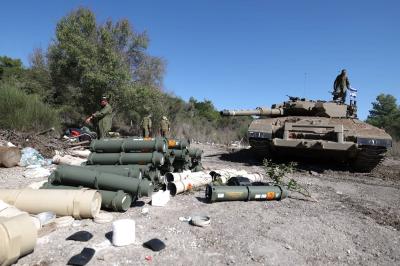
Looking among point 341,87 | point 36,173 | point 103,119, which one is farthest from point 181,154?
point 341,87

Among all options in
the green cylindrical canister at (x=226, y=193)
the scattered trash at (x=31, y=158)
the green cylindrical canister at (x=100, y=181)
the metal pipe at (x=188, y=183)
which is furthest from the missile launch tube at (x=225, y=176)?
the scattered trash at (x=31, y=158)

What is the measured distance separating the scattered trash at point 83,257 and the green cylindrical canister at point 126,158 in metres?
2.95

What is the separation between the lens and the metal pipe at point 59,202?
190 inches

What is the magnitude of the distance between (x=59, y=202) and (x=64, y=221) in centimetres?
33

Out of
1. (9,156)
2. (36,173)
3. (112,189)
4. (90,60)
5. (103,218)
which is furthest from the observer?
(90,60)

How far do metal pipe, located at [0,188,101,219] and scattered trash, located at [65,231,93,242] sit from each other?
59 cm

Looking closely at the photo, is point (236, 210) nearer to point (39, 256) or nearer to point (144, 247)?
point (144, 247)

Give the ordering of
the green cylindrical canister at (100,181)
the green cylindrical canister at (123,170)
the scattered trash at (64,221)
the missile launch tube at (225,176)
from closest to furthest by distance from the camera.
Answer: the scattered trash at (64,221) → the green cylindrical canister at (100,181) → the green cylindrical canister at (123,170) → the missile launch tube at (225,176)

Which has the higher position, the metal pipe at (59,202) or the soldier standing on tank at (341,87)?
the soldier standing on tank at (341,87)

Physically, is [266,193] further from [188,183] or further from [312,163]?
[312,163]

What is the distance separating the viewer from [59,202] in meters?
4.87

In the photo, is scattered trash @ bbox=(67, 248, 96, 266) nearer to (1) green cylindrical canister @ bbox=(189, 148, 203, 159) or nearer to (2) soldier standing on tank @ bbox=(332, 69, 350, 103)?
(1) green cylindrical canister @ bbox=(189, 148, 203, 159)

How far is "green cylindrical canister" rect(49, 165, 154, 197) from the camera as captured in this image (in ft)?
18.0

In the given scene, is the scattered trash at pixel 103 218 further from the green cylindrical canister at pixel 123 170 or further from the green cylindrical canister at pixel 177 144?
the green cylindrical canister at pixel 177 144
